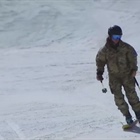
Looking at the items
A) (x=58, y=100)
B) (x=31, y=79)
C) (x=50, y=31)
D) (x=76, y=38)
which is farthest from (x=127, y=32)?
(x=58, y=100)

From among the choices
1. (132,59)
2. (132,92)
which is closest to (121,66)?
(132,59)

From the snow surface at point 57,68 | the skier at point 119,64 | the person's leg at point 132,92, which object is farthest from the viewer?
the snow surface at point 57,68

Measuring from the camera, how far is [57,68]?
11016 millimetres

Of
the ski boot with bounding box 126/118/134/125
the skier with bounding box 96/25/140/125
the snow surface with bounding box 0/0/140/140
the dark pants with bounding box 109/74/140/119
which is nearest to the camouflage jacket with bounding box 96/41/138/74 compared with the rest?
the skier with bounding box 96/25/140/125

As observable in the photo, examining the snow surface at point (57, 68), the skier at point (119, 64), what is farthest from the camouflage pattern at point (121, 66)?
the snow surface at point (57, 68)

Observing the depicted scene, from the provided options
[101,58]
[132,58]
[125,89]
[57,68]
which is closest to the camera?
[132,58]

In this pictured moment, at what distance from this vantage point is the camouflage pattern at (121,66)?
6.27 meters

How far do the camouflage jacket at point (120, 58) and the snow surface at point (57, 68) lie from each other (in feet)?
2.83

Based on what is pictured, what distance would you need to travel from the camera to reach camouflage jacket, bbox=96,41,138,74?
6.26 metres

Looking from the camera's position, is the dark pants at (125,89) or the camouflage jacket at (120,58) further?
the dark pants at (125,89)

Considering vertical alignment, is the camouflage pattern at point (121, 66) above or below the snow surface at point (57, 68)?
above

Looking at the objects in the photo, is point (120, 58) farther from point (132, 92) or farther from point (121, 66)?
point (132, 92)

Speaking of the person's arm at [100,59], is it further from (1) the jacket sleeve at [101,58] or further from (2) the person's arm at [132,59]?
(2) the person's arm at [132,59]

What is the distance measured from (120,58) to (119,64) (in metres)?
0.09
